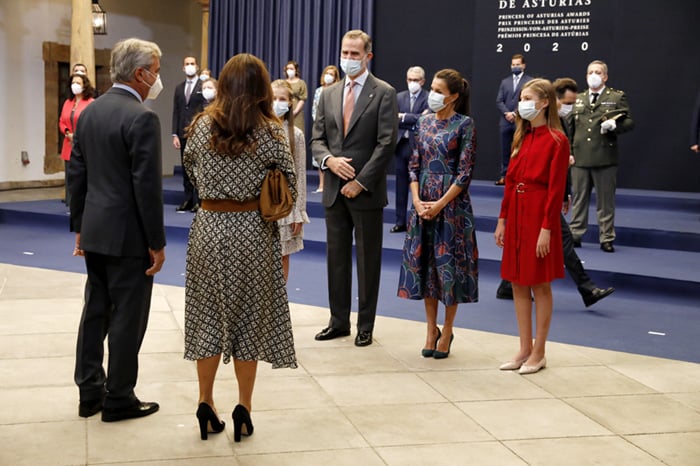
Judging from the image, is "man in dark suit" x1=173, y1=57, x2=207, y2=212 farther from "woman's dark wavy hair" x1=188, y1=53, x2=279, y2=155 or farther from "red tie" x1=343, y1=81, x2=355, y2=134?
"woman's dark wavy hair" x1=188, y1=53, x2=279, y2=155

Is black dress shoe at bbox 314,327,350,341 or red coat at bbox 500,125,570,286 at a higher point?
red coat at bbox 500,125,570,286

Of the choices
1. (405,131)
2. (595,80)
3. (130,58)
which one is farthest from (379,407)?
(405,131)

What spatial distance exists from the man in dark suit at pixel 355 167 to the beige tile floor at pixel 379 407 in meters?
0.31

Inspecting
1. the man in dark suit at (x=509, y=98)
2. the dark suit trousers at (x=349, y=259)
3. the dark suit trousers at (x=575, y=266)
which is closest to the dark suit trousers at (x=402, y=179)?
the man in dark suit at (x=509, y=98)

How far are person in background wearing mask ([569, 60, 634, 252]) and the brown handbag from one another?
488 centimetres

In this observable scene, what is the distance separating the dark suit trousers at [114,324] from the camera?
3.61 metres

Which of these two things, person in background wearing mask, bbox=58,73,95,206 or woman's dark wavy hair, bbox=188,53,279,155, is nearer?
woman's dark wavy hair, bbox=188,53,279,155

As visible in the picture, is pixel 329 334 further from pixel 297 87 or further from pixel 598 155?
pixel 297 87

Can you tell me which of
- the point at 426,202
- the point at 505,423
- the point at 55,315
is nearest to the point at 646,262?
the point at 426,202

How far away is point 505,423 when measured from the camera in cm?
379

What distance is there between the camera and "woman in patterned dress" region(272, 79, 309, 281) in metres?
5.14

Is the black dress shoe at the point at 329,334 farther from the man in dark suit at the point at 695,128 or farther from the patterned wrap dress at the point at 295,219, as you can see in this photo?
the man in dark suit at the point at 695,128

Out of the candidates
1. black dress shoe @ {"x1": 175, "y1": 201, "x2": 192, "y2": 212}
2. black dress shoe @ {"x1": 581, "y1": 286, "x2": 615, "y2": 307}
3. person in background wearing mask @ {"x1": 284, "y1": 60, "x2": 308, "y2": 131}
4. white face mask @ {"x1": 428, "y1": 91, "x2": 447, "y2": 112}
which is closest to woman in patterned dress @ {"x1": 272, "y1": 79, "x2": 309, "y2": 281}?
white face mask @ {"x1": 428, "y1": 91, "x2": 447, "y2": 112}

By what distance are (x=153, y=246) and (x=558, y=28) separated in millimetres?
8024
